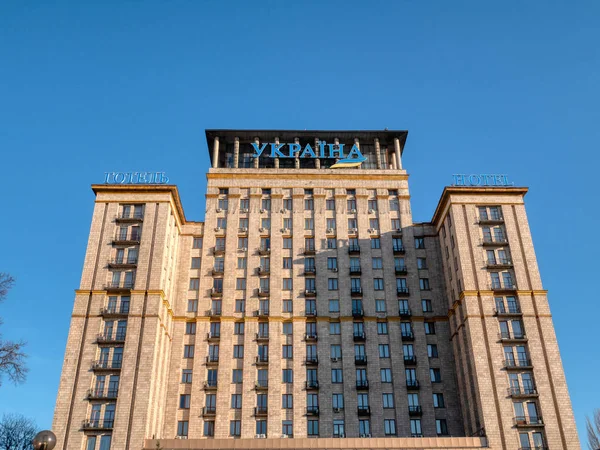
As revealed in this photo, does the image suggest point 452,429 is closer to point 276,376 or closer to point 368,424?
point 368,424

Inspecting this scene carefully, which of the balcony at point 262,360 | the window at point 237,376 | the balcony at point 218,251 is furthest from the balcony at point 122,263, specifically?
the balcony at point 262,360

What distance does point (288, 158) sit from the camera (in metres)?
91.2

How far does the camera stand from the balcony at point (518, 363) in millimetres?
66750

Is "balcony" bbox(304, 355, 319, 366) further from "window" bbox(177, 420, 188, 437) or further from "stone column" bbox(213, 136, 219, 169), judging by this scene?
"stone column" bbox(213, 136, 219, 169)

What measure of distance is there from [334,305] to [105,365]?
29807 millimetres

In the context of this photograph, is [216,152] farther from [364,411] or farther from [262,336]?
[364,411]

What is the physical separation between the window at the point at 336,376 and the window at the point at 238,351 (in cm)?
1183

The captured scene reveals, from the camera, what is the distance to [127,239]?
74875 mm

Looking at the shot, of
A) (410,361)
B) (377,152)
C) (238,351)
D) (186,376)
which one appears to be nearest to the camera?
(186,376)

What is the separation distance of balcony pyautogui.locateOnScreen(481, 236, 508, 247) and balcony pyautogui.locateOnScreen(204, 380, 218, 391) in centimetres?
3857

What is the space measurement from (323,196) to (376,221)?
8645 millimetres

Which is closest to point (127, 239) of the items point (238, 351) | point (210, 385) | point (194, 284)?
point (194, 284)

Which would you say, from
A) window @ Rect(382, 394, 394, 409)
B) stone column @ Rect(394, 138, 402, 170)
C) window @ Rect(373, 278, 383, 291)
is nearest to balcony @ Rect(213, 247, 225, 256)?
window @ Rect(373, 278, 383, 291)

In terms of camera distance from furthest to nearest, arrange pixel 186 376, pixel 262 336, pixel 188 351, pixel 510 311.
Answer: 1. pixel 262 336
2. pixel 188 351
3. pixel 186 376
4. pixel 510 311
